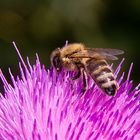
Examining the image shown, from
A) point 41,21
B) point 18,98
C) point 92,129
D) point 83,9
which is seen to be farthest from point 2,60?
point 92,129

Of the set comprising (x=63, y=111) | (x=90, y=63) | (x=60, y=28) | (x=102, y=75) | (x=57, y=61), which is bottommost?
(x=63, y=111)

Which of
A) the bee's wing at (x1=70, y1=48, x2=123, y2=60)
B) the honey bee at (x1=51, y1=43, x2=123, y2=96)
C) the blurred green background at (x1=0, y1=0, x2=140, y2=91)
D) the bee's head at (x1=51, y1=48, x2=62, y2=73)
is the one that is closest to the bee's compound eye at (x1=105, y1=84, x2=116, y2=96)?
the honey bee at (x1=51, y1=43, x2=123, y2=96)

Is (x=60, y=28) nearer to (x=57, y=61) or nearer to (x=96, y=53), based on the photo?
(x=57, y=61)

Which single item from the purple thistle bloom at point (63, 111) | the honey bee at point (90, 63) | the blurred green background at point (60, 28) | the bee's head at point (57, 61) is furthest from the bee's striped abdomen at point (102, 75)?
the blurred green background at point (60, 28)

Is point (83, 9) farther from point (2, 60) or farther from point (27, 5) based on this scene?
point (2, 60)

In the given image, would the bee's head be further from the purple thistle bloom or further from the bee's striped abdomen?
the bee's striped abdomen

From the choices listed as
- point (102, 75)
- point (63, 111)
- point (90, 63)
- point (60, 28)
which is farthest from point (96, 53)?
point (60, 28)
